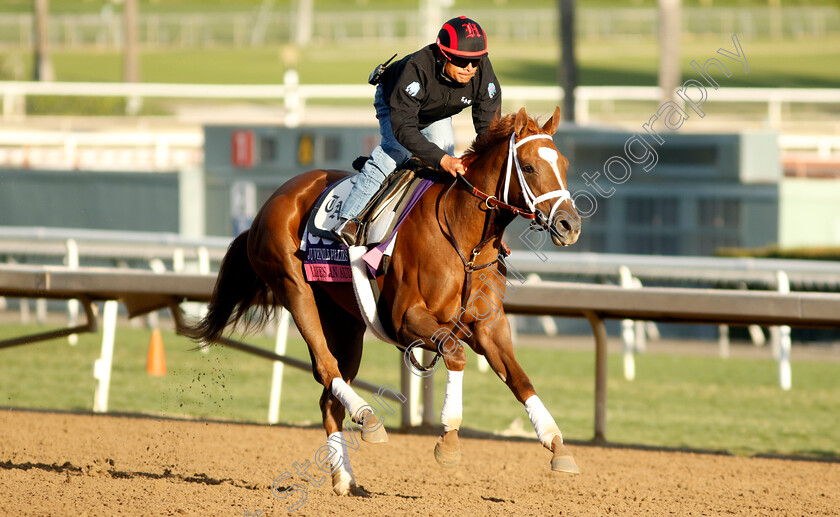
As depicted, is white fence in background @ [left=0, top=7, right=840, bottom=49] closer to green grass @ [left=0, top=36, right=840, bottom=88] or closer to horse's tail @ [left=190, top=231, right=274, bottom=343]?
green grass @ [left=0, top=36, right=840, bottom=88]

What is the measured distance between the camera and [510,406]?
8.64m

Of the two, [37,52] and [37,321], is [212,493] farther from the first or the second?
[37,52]

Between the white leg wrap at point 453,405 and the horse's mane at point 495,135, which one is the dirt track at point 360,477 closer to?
the white leg wrap at point 453,405

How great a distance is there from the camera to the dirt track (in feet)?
16.2

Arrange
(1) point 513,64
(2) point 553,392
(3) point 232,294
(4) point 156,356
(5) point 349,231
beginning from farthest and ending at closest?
(1) point 513,64 < (2) point 553,392 < (4) point 156,356 < (3) point 232,294 < (5) point 349,231

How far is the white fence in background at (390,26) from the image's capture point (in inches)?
2117

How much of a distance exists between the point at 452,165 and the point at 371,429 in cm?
120

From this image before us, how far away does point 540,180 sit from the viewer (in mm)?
4480

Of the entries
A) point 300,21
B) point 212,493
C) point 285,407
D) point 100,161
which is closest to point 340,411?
point 212,493

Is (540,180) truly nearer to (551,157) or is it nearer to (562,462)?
(551,157)

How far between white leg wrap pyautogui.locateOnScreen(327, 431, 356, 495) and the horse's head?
1.50 metres

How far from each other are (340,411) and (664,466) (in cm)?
191

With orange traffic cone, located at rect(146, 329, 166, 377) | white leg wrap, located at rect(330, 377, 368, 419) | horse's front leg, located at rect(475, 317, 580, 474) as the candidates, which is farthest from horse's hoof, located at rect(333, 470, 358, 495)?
orange traffic cone, located at rect(146, 329, 166, 377)

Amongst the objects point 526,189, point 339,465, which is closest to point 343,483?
point 339,465
